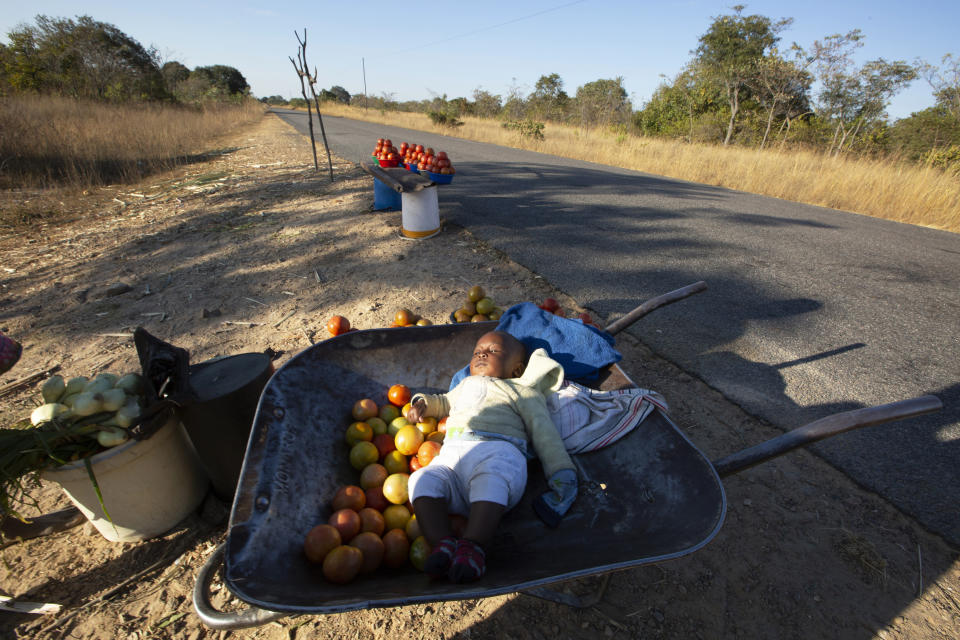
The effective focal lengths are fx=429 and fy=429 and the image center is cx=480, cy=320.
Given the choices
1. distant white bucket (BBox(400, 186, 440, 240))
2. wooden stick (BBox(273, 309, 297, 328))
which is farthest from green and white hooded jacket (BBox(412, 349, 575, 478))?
distant white bucket (BBox(400, 186, 440, 240))

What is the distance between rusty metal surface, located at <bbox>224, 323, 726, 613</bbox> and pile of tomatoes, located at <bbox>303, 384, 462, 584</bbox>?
0.06 metres

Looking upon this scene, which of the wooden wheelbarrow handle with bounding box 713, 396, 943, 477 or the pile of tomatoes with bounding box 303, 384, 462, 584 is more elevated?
the wooden wheelbarrow handle with bounding box 713, 396, 943, 477

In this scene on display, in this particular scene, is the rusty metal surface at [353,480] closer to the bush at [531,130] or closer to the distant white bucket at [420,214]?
the distant white bucket at [420,214]

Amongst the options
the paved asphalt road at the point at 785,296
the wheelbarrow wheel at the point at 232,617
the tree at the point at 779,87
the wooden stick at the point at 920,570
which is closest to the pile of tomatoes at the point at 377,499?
the wheelbarrow wheel at the point at 232,617

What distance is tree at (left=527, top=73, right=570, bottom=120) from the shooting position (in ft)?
90.3

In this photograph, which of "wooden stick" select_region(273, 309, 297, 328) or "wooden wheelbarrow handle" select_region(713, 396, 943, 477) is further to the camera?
"wooden stick" select_region(273, 309, 297, 328)

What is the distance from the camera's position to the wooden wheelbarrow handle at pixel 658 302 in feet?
8.81

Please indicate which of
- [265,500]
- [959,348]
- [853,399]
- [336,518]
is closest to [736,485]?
[853,399]

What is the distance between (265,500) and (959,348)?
18.3 ft

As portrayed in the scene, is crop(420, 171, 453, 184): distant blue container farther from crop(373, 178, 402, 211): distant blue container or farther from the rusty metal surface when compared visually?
the rusty metal surface

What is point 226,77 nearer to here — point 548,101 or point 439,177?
point 548,101

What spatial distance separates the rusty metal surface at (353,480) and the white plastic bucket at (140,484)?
685 millimetres

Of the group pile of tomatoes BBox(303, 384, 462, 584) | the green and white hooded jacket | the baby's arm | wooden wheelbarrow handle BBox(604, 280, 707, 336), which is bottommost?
pile of tomatoes BBox(303, 384, 462, 584)

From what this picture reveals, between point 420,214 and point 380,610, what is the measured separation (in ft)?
16.2
